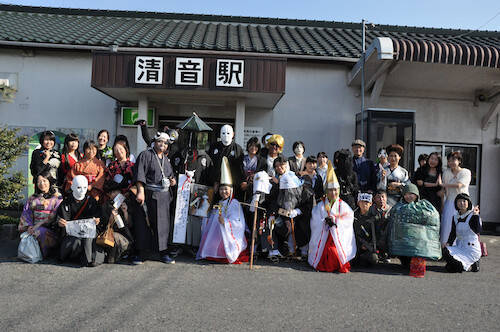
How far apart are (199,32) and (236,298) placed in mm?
9260

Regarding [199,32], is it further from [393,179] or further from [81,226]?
[81,226]

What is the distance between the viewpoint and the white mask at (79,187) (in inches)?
193

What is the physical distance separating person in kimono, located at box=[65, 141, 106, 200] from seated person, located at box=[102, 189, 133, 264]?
0.30 meters

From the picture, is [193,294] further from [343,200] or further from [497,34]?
[497,34]

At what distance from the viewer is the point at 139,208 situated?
16.6ft

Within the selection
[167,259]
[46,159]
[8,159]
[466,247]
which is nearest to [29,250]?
[46,159]

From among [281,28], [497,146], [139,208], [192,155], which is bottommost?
[139,208]

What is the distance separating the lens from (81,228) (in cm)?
487

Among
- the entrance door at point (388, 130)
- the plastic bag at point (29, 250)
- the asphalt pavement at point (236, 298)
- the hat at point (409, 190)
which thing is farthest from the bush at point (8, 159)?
the entrance door at point (388, 130)

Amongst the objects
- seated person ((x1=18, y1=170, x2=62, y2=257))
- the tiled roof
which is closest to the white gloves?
seated person ((x1=18, y1=170, x2=62, y2=257))

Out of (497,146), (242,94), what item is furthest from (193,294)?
(497,146)

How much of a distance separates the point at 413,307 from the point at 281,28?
419 inches

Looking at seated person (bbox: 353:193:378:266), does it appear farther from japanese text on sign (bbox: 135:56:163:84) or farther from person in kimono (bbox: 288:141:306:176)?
japanese text on sign (bbox: 135:56:163:84)

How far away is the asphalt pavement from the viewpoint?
3242mm
